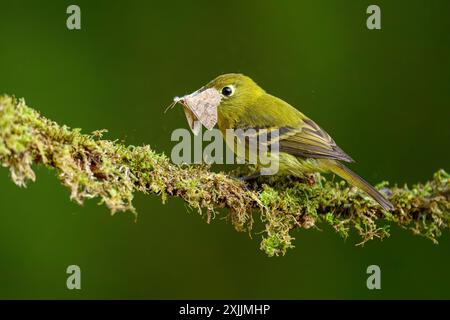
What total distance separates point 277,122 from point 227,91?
453 mm

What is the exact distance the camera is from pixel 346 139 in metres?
5.60

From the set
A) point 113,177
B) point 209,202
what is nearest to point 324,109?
point 209,202

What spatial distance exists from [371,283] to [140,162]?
3089 millimetres

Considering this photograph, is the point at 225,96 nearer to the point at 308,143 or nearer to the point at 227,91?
the point at 227,91

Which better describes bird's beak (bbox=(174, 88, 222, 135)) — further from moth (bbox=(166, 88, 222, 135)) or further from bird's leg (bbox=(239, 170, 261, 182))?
bird's leg (bbox=(239, 170, 261, 182))

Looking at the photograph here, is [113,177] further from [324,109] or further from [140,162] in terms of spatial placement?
[324,109]

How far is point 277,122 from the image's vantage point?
392 cm

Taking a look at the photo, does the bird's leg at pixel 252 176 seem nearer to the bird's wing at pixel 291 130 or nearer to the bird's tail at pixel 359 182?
the bird's wing at pixel 291 130

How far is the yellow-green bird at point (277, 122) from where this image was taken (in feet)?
12.1

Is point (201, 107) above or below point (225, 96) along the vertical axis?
below

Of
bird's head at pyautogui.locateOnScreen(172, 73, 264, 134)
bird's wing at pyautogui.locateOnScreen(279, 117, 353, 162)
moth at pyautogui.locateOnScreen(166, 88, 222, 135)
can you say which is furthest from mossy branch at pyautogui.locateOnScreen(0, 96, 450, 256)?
bird's head at pyautogui.locateOnScreen(172, 73, 264, 134)

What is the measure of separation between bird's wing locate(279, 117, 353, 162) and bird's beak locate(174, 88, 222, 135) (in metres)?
0.45

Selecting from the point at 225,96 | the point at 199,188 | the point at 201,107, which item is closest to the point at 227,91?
the point at 225,96

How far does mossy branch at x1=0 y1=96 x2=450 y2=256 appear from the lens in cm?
237
